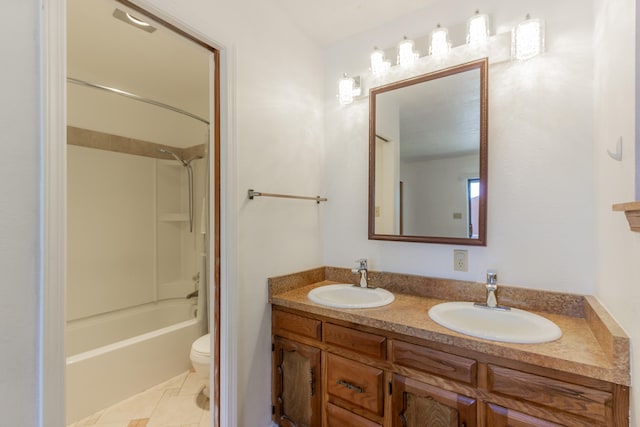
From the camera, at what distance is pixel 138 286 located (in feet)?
8.99

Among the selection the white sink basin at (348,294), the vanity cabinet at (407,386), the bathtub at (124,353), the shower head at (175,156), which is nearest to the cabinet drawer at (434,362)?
the vanity cabinet at (407,386)

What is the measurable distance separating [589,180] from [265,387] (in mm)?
1972

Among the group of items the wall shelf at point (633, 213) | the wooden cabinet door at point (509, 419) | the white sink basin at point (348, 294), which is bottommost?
the wooden cabinet door at point (509, 419)

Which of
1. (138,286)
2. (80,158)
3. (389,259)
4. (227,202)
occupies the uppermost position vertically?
(80,158)

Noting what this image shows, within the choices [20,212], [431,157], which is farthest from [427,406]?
[20,212]

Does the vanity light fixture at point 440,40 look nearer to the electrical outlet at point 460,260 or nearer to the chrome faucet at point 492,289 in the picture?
the electrical outlet at point 460,260

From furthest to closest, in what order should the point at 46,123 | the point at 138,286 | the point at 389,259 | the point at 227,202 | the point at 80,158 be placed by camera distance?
1. the point at 138,286
2. the point at 80,158
3. the point at 389,259
4. the point at 227,202
5. the point at 46,123

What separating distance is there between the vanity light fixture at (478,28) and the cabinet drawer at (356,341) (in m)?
1.60

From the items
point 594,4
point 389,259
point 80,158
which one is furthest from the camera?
point 80,158

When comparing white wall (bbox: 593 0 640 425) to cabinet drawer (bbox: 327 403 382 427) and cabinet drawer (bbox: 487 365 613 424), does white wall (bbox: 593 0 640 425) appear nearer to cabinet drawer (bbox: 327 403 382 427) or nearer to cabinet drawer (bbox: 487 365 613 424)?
cabinet drawer (bbox: 487 365 613 424)

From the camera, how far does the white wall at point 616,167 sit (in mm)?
816

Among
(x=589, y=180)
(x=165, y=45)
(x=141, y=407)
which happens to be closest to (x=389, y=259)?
(x=589, y=180)

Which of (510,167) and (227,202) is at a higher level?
(510,167)

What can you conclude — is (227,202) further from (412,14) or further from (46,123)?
(412,14)
